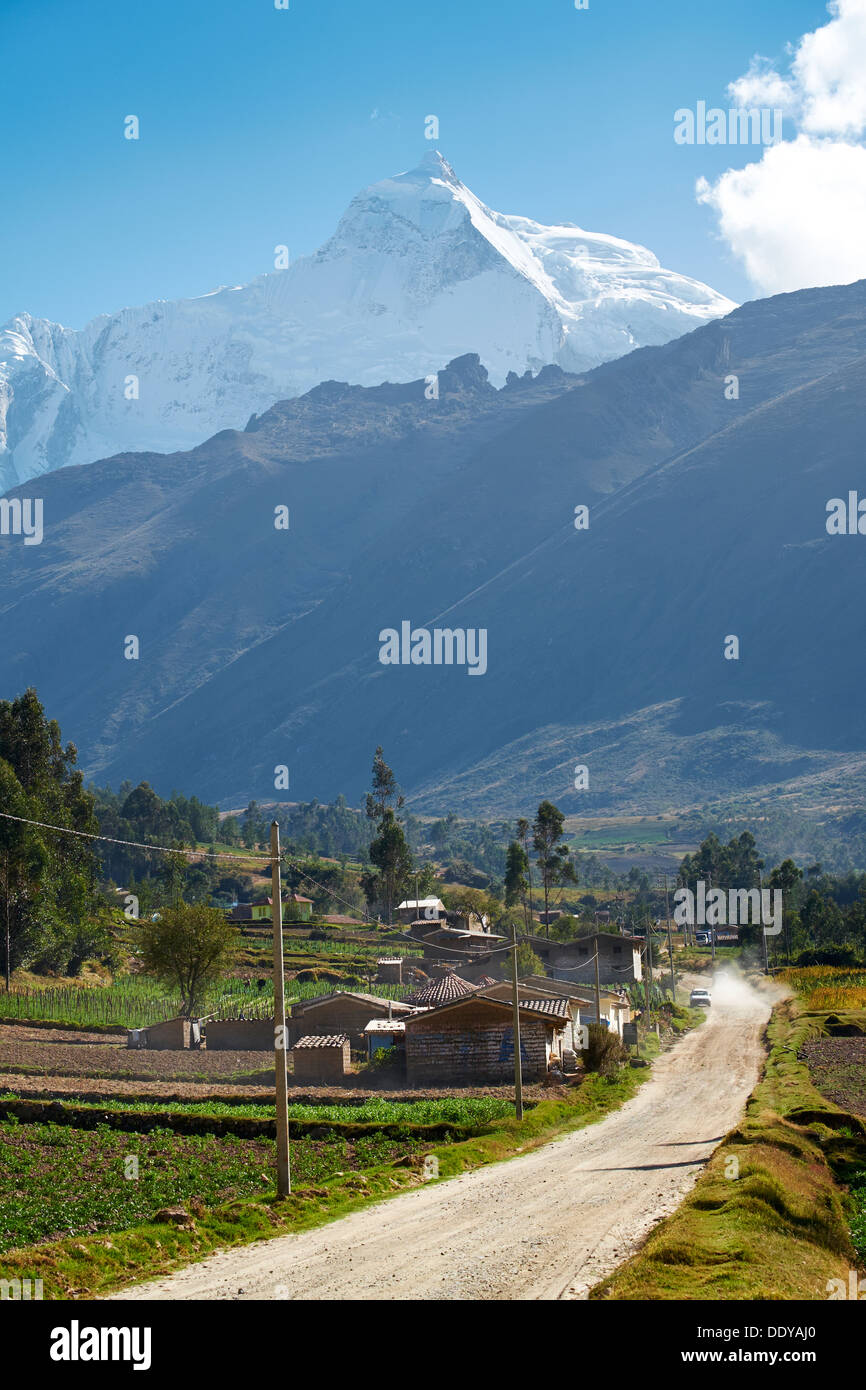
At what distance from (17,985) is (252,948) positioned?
31.0 metres

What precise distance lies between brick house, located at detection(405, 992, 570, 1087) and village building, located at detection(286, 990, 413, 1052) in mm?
10031

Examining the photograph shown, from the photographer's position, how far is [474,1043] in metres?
60.7

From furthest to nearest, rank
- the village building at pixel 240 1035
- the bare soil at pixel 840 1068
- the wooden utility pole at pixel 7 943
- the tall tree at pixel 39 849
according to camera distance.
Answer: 1. the tall tree at pixel 39 849
2. the wooden utility pole at pixel 7 943
3. the village building at pixel 240 1035
4. the bare soil at pixel 840 1068

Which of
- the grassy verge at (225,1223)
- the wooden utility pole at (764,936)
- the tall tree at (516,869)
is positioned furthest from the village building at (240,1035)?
the wooden utility pole at (764,936)

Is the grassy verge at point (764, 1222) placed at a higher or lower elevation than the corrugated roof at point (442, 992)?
lower

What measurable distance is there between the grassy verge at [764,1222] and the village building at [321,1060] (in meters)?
25.2

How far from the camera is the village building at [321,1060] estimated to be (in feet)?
207

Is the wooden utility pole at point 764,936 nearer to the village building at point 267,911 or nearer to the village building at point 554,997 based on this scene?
the village building at point 267,911

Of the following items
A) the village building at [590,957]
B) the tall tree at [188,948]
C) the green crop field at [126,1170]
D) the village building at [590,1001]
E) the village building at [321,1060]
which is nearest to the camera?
the green crop field at [126,1170]

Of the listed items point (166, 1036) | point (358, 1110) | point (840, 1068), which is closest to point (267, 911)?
point (166, 1036)

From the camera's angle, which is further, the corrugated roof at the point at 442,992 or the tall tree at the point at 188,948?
the tall tree at the point at 188,948

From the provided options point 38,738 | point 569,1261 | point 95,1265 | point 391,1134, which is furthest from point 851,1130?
point 38,738

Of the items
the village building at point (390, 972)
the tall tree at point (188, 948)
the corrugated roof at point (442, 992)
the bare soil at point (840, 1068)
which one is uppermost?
the tall tree at point (188, 948)

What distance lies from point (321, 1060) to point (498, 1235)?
3683 centimetres
